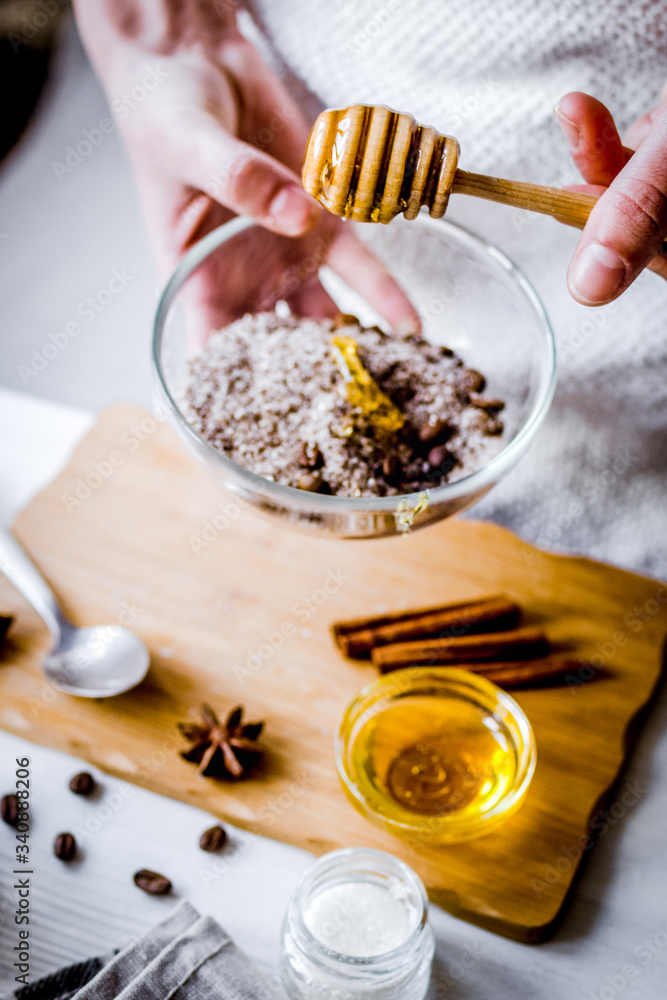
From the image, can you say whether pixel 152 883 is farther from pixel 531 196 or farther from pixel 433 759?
pixel 531 196

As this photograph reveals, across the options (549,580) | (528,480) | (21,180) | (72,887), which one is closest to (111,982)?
(72,887)

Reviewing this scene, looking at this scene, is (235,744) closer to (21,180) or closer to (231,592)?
(231,592)

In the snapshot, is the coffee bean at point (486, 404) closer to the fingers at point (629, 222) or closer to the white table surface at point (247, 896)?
the fingers at point (629, 222)

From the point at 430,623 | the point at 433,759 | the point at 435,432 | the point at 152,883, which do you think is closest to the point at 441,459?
the point at 435,432

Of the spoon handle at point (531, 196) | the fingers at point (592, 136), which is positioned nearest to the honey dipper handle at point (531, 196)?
the spoon handle at point (531, 196)

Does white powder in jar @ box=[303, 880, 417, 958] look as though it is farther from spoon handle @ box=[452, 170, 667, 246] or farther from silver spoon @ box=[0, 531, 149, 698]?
spoon handle @ box=[452, 170, 667, 246]
